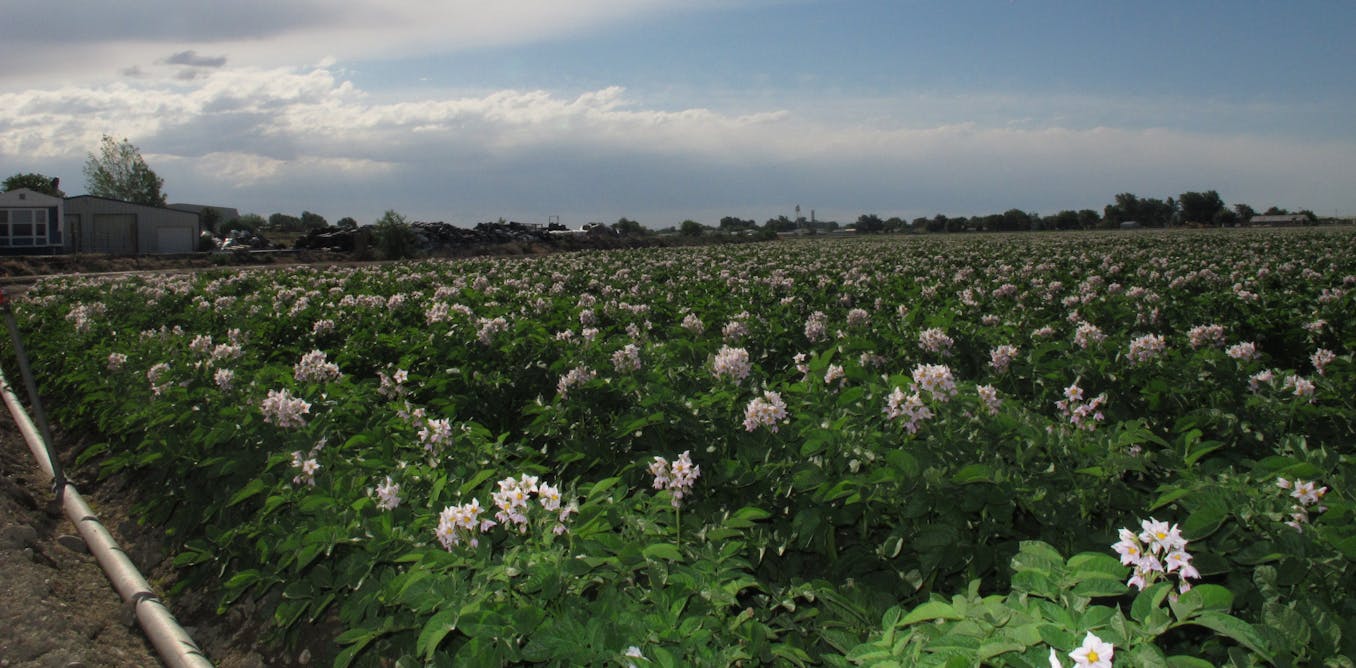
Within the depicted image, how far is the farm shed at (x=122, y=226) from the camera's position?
5259 centimetres

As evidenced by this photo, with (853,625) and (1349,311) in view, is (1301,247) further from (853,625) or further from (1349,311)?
(853,625)

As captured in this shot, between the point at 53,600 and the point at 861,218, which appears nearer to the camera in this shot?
the point at 53,600

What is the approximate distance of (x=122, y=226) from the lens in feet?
176

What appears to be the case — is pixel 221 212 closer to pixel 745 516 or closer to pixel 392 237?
pixel 392 237

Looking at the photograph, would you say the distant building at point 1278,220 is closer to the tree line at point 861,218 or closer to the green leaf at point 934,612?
the tree line at point 861,218

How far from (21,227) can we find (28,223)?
470 millimetres

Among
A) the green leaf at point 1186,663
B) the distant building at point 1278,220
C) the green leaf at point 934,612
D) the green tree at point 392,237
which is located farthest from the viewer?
the distant building at point 1278,220

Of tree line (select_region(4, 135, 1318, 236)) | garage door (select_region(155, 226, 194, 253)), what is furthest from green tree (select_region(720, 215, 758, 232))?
garage door (select_region(155, 226, 194, 253))

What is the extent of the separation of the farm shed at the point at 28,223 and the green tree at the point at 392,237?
21.9 m

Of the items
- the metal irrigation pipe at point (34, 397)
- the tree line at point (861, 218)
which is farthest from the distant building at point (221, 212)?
the metal irrigation pipe at point (34, 397)

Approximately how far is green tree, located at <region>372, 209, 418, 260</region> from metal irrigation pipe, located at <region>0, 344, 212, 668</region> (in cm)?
3858

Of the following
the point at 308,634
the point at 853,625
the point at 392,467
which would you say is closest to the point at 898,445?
the point at 853,625

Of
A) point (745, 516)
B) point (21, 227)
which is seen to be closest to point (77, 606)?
point (745, 516)

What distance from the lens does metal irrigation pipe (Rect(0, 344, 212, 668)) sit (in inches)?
174
